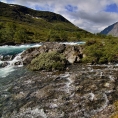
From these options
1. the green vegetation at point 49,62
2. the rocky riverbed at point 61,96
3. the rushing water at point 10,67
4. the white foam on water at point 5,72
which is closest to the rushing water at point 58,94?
the rocky riverbed at point 61,96

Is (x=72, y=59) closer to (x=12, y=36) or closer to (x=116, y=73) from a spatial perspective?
(x=116, y=73)

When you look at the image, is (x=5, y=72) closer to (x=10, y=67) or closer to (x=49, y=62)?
(x=10, y=67)

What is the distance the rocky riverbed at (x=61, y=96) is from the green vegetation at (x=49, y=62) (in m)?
4.67

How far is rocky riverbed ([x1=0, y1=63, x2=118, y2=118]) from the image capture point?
21750 mm

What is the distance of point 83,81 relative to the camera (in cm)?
3169

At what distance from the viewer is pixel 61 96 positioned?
85.0 ft

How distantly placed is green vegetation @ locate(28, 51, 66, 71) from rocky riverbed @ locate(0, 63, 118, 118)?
4.67m

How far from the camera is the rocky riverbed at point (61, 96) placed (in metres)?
21.8

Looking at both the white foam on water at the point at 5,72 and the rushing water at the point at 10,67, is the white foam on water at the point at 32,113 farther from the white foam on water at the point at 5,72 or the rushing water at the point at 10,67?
the white foam on water at the point at 5,72

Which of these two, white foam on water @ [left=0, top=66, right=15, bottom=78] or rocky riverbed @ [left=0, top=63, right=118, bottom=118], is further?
white foam on water @ [left=0, top=66, right=15, bottom=78]

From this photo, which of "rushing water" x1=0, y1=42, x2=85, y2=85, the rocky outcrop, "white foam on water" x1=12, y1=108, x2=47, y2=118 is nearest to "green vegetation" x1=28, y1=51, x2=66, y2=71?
"rushing water" x1=0, y1=42, x2=85, y2=85

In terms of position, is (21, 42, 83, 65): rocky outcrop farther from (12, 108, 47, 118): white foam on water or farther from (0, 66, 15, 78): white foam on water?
(12, 108, 47, 118): white foam on water

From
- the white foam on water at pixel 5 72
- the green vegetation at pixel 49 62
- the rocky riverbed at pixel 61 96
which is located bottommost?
the rocky riverbed at pixel 61 96

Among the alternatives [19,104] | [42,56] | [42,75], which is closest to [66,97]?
[19,104]
